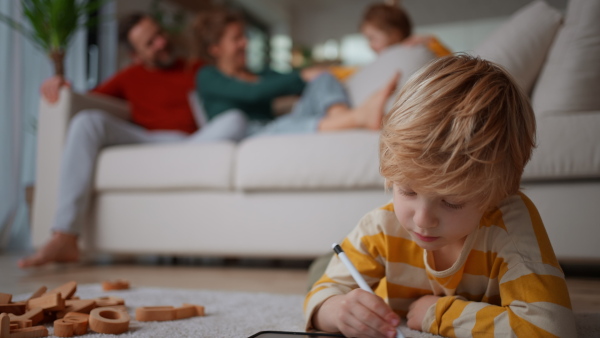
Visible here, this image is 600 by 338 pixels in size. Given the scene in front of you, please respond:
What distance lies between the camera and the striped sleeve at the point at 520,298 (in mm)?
633

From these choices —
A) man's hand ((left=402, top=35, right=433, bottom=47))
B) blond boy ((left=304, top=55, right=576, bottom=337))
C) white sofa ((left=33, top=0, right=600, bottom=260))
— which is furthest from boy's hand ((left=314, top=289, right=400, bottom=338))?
man's hand ((left=402, top=35, right=433, bottom=47))

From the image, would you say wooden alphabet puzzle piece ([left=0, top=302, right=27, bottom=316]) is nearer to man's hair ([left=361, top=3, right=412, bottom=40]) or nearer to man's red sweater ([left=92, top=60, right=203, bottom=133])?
man's red sweater ([left=92, top=60, right=203, bottom=133])

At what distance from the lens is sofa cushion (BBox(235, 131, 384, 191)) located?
1.49 m

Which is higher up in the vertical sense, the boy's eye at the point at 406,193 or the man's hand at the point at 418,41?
the man's hand at the point at 418,41

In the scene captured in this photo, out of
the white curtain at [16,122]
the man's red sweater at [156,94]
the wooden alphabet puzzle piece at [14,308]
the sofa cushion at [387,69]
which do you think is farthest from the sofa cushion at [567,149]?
the white curtain at [16,122]

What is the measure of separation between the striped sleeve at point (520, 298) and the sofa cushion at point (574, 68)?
2.72 feet

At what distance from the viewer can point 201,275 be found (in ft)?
5.21

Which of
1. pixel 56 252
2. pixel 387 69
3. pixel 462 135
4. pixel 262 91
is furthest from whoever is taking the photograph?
pixel 262 91

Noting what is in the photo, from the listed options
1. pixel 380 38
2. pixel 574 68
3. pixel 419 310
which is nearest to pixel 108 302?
pixel 419 310

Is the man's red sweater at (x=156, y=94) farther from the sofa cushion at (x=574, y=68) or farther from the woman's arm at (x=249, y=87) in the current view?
the sofa cushion at (x=574, y=68)

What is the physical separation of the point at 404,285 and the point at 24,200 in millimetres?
2294

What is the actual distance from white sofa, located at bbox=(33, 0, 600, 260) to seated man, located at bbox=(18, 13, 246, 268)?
0.23 ft

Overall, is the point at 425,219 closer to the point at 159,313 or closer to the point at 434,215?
the point at 434,215

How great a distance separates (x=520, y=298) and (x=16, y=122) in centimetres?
238
